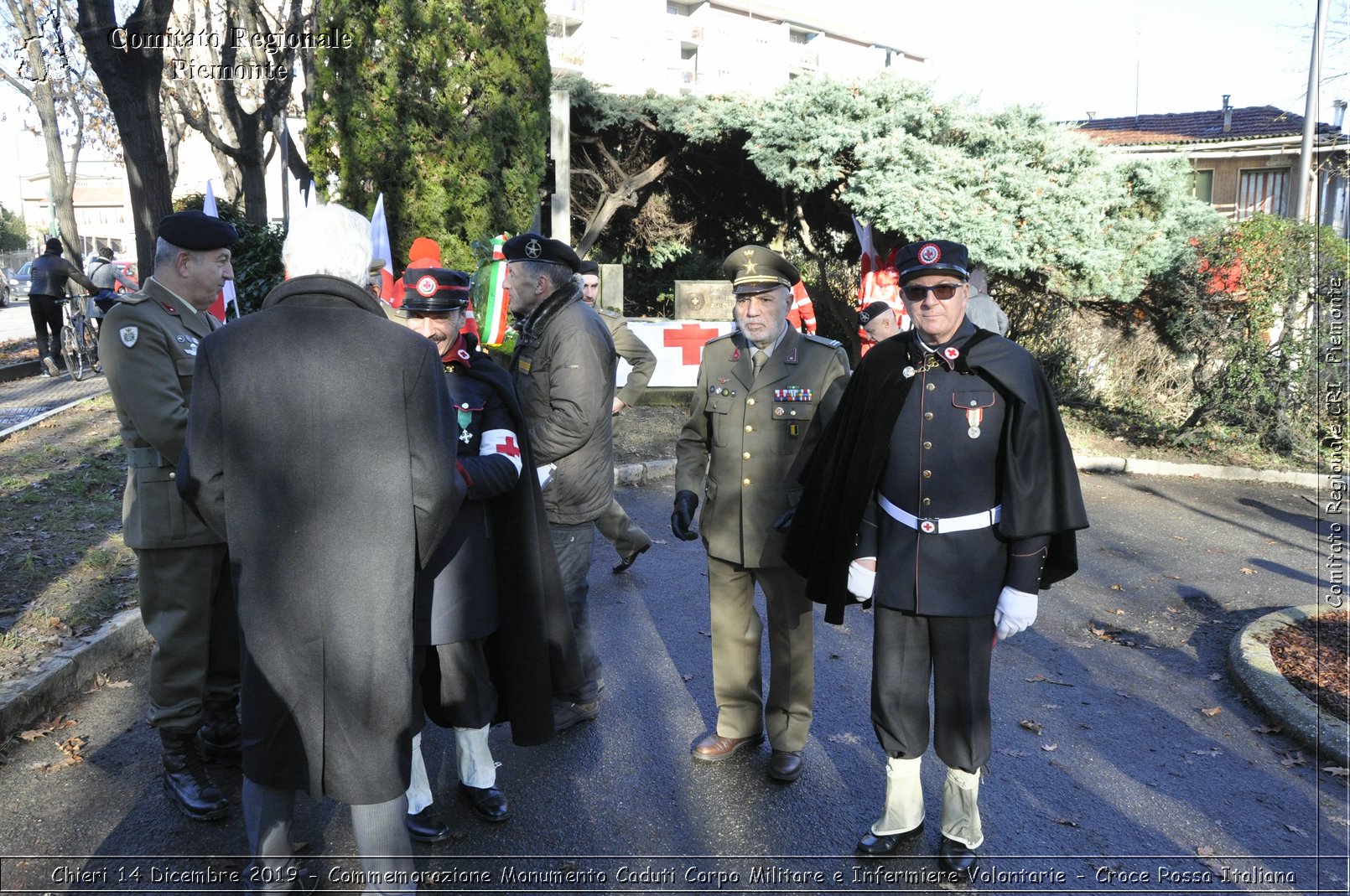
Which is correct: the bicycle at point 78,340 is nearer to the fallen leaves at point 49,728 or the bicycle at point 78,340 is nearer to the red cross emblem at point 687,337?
the red cross emblem at point 687,337

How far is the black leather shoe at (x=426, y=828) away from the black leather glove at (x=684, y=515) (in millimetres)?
1452

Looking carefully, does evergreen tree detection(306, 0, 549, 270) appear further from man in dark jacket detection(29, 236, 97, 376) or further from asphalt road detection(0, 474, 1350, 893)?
asphalt road detection(0, 474, 1350, 893)

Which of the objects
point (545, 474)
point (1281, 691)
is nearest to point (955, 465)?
point (545, 474)

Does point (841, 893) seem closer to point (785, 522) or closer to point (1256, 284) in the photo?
point (785, 522)

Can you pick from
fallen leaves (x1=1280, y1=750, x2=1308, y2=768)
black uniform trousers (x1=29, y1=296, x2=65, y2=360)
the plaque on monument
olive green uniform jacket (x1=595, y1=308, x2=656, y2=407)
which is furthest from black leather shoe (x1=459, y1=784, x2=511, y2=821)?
black uniform trousers (x1=29, y1=296, x2=65, y2=360)

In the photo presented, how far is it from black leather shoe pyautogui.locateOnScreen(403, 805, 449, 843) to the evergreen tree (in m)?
8.57

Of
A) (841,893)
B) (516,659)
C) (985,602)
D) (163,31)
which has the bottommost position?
(841,893)

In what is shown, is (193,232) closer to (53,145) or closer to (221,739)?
(221,739)

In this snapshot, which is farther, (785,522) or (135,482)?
(785,522)

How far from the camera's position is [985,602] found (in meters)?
3.34

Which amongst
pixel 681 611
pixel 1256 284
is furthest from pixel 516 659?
pixel 1256 284

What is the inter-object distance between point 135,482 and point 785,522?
8.23 feet

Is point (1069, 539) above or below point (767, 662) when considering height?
above

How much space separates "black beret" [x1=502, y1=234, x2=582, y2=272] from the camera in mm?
4320
